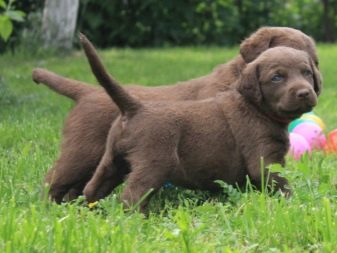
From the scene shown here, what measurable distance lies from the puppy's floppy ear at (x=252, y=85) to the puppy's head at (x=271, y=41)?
677 mm

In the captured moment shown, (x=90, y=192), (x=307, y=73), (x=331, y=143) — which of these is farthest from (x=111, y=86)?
(x=331, y=143)

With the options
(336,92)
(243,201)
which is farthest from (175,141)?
(336,92)

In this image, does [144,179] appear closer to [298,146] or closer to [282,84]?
[282,84]

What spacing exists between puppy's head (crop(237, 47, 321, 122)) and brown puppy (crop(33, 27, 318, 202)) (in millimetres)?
500

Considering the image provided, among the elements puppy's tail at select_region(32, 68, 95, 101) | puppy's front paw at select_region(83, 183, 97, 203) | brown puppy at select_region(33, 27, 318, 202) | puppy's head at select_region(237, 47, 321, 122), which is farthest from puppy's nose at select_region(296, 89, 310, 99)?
puppy's tail at select_region(32, 68, 95, 101)

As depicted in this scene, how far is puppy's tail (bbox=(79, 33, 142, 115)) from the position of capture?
4109 mm

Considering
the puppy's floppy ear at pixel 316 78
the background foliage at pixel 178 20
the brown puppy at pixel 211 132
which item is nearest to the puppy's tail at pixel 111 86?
the brown puppy at pixel 211 132

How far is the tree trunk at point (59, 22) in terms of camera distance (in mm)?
12812

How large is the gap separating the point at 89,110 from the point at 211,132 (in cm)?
77

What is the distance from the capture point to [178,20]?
61.9 feet

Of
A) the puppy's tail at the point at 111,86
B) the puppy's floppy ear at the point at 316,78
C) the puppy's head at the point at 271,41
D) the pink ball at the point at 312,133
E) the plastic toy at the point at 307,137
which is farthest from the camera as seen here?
the pink ball at the point at 312,133

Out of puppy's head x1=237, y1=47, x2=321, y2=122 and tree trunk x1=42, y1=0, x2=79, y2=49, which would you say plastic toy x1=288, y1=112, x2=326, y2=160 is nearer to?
puppy's head x1=237, y1=47, x2=321, y2=122

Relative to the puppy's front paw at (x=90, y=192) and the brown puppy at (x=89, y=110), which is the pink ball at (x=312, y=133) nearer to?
the brown puppy at (x=89, y=110)

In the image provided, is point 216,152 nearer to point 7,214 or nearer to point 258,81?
point 258,81
